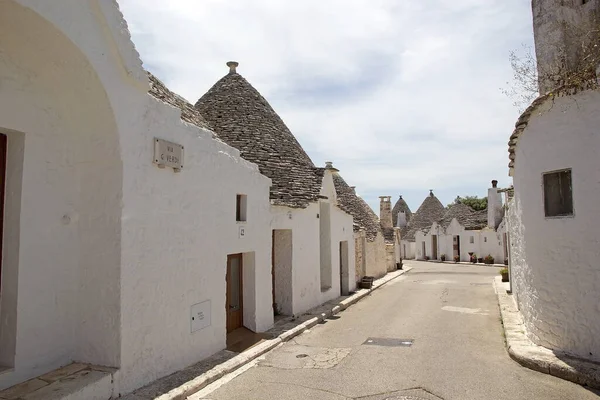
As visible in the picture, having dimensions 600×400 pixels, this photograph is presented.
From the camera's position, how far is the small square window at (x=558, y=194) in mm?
7180

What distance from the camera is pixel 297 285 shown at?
11953 mm

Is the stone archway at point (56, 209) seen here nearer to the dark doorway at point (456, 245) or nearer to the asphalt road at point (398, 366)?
the asphalt road at point (398, 366)

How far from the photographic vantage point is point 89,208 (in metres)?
5.89

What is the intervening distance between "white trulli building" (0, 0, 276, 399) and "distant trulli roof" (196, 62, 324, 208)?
4.73 meters

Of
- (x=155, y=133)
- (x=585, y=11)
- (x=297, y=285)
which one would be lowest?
(x=297, y=285)

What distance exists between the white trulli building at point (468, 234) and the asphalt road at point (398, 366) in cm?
2492

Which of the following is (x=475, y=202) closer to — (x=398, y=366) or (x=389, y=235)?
(x=389, y=235)

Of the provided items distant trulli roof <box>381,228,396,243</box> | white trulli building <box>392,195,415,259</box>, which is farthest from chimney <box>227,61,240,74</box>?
white trulli building <box>392,195,415,259</box>

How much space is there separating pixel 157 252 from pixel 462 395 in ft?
15.9

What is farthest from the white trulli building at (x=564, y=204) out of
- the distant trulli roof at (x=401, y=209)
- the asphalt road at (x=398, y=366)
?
the distant trulli roof at (x=401, y=209)

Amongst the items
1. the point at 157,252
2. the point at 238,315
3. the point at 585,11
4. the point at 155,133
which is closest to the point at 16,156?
the point at 155,133

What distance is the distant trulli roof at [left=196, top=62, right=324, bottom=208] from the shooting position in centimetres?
1207

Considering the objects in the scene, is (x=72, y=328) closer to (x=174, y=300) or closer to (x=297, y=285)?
(x=174, y=300)

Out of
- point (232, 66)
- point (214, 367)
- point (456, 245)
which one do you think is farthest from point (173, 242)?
point (456, 245)
